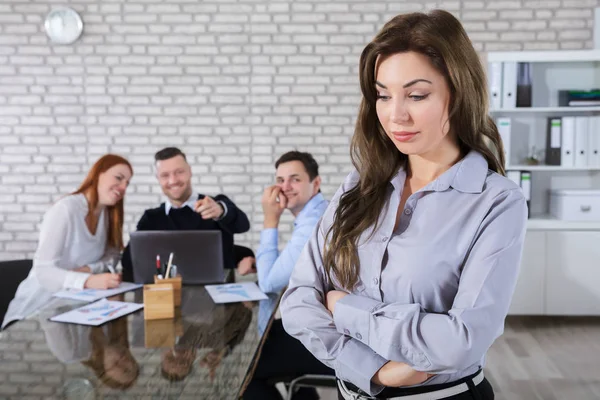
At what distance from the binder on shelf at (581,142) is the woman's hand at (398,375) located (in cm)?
386

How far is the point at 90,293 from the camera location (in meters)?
2.49

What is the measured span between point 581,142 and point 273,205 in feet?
9.43

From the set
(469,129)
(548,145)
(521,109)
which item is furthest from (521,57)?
(469,129)

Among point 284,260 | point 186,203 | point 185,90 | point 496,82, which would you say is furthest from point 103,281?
point 496,82

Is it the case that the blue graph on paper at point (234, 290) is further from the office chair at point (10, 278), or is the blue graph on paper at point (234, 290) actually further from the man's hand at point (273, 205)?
A: the office chair at point (10, 278)

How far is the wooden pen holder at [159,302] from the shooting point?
2.11 metres

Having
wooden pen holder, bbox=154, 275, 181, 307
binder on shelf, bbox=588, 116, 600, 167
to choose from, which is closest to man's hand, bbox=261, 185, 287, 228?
wooden pen holder, bbox=154, 275, 181, 307

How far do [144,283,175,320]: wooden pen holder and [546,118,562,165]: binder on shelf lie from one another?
349 centimetres

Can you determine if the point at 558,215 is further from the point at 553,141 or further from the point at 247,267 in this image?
the point at 247,267

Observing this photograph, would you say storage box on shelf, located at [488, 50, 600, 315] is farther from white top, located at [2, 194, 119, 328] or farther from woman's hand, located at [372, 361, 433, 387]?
woman's hand, located at [372, 361, 433, 387]

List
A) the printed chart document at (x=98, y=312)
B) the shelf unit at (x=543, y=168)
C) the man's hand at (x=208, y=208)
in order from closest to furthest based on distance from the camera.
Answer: the printed chart document at (x=98, y=312), the man's hand at (x=208, y=208), the shelf unit at (x=543, y=168)

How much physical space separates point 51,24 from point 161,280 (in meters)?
3.47

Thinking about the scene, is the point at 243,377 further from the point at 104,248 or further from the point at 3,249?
the point at 3,249

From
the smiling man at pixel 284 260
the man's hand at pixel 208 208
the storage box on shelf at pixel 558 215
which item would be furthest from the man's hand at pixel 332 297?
the storage box on shelf at pixel 558 215
